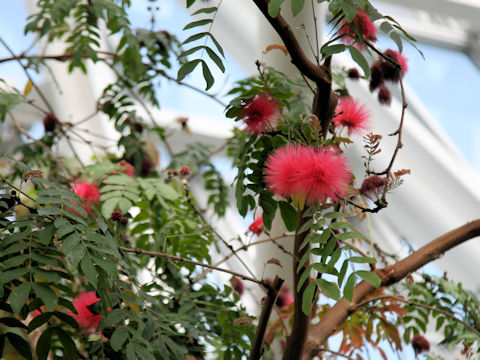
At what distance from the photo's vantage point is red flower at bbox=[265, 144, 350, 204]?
0.82 m

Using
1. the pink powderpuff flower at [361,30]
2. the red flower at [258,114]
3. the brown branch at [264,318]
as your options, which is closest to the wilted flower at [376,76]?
the pink powderpuff flower at [361,30]

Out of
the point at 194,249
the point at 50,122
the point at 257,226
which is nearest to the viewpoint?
the point at 257,226

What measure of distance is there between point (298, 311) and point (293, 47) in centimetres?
38

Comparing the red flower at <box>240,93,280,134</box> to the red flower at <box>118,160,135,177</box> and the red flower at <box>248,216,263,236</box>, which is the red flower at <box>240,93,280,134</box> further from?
the red flower at <box>118,160,135,177</box>

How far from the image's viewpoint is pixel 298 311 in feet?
3.01

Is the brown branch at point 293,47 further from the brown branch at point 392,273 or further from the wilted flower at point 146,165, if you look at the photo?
the wilted flower at point 146,165

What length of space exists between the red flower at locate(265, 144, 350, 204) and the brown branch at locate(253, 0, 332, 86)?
0.32 feet

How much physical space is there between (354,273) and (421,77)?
331 cm

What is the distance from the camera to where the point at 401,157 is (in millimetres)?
3271

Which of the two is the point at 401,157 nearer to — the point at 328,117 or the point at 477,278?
the point at 477,278

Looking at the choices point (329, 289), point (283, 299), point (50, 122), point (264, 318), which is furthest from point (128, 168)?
point (329, 289)

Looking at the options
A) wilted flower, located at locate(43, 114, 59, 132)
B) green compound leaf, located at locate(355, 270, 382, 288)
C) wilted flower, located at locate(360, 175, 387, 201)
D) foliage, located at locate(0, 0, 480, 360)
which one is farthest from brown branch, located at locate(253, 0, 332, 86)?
wilted flower, located at locate(43, 114, 59, 132)

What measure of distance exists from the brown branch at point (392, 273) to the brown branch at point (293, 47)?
355 millimetres

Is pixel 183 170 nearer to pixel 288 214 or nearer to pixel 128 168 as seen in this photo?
pixel 288 214
